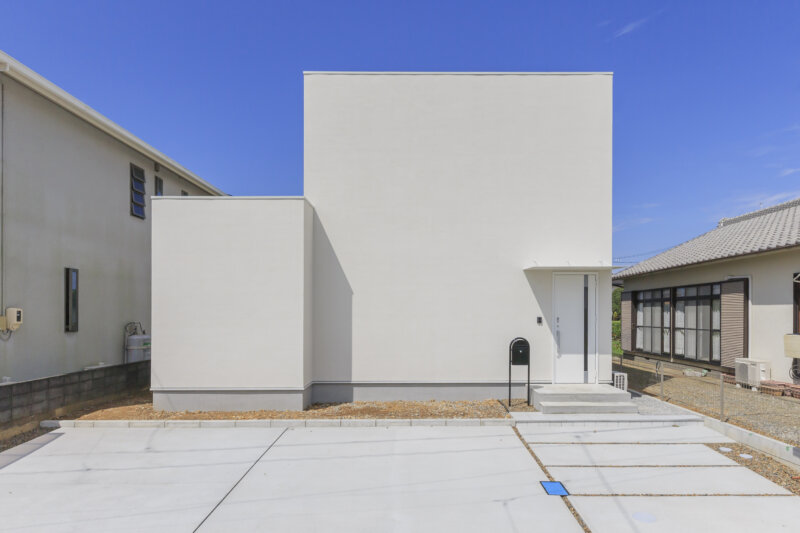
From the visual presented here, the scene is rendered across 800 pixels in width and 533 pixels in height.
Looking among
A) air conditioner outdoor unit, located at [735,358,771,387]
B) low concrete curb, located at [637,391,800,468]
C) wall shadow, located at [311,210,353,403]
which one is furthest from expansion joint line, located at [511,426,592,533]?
air conditioner outdoor unit, located at [735,358,771,387]

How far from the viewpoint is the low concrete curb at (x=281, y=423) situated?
5.89 metres

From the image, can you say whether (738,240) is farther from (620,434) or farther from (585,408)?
(620,434)

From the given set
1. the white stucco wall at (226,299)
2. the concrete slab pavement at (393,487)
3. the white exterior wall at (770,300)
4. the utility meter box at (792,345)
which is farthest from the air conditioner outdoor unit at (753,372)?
the white stucco wall at (226,299)

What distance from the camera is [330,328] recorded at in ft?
23.4

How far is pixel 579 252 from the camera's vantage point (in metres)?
7.23

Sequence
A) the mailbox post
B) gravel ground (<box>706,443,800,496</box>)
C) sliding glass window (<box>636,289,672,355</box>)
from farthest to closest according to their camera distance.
→ sliding glass window (<box>636,289,672,355</box>), the mailbox post, gravel ground (<box>706,443,800,496</box>)

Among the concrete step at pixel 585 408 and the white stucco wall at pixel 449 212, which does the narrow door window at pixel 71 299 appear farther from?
the concrete step at pixel 585 408

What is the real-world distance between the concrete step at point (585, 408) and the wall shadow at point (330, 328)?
10.4 ft

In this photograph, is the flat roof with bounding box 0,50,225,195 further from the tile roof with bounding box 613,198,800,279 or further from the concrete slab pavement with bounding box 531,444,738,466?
the tile roof with bounding box 613,198,800,279

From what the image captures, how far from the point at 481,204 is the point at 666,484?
4.64 meters

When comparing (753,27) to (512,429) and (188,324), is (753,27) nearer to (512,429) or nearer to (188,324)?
(512,429)

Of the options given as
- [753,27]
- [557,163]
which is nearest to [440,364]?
[557,163]

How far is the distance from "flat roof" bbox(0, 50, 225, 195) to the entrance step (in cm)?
888

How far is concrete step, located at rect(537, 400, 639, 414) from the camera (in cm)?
625
